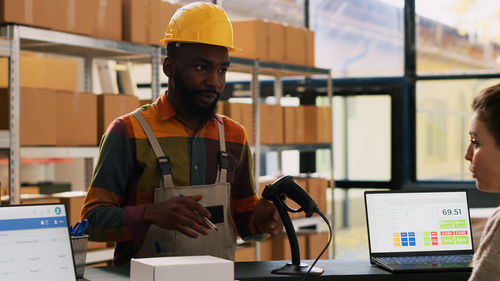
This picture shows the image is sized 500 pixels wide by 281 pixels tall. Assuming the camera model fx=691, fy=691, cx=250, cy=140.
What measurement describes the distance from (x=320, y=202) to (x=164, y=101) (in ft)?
10.7

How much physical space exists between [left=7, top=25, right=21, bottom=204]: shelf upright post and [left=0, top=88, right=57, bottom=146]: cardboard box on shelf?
0.05 metres

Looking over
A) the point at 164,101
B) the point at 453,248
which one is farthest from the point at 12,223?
the point at 453,248

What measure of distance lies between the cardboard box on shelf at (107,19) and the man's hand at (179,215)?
1.87 metres

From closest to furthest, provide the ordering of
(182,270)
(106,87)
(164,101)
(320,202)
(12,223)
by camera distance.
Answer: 1. (182,270)
2. (12,223)
3. (164,101)
4. (106,87)
5. (320,202)

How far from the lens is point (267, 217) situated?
204 centimetres

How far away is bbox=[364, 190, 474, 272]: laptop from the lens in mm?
2209

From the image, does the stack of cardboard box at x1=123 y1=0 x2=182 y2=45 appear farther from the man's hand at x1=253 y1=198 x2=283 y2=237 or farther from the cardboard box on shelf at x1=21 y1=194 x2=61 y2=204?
the man's hand at x1=253 y1=198 x2=283 y2=237

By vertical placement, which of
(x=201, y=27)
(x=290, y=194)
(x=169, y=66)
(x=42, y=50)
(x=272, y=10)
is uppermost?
(x=272, y=10)

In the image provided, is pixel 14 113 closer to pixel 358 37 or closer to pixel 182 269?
pixel 182 269

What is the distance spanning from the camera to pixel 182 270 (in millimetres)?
1521

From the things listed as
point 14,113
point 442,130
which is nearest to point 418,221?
point 14,113

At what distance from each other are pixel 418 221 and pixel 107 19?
→ 79.9 inches

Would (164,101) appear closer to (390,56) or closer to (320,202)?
(320,202)

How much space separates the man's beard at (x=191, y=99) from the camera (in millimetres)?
2088
